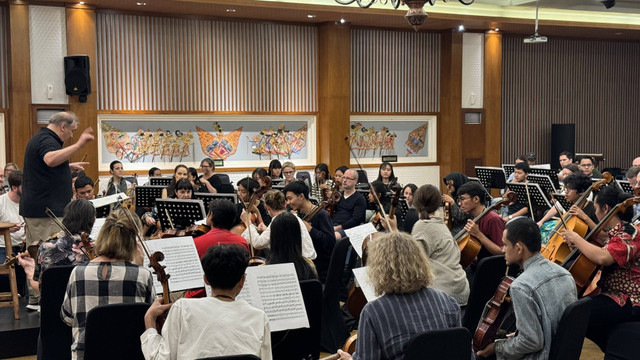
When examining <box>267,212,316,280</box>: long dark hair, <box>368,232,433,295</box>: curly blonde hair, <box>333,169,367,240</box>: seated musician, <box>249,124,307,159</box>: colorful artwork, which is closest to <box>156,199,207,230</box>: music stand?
<box>333,169,367,240</box>: seated musician

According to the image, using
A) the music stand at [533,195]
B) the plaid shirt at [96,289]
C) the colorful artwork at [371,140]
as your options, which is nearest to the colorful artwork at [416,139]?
the colorful artwork at [371,140]

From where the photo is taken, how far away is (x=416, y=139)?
43.7 feet

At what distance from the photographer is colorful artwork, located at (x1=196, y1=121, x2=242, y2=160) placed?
11.6 m

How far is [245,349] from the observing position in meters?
2.59

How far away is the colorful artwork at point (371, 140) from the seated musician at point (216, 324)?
32.7 feet

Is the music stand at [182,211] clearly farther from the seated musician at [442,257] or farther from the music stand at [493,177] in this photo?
the music stand at [493,177]

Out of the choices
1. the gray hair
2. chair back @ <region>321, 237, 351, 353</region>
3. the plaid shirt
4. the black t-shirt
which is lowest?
chair back @ <region>321, 237, 351, 353</region>

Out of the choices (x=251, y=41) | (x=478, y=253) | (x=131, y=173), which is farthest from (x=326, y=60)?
(x=478, y=253)

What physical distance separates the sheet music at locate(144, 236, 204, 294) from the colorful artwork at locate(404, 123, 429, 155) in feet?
31.8

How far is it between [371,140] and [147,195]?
6195 millimetres

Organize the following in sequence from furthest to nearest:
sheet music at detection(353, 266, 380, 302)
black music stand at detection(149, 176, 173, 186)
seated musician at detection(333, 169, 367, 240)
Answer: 1. black music stand at detection(149, 176, 173, 186)
2. seated musician at detection(333, 169, 367, 240)
3. sheet music at detection(353, 266, 380, 302)

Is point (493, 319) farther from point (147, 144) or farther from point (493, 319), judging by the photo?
point (147, 144)

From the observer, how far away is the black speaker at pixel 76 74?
10031 mm

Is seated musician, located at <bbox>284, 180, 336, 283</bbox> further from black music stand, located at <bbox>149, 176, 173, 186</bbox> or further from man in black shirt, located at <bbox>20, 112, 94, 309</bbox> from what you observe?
black music stand, located at <bbox>149, 176, 173, 186</bbox>
